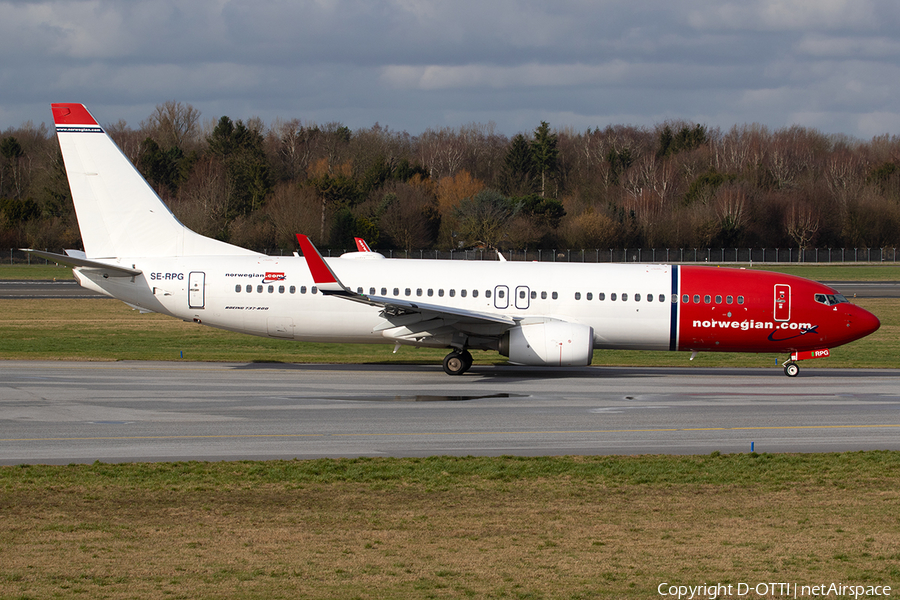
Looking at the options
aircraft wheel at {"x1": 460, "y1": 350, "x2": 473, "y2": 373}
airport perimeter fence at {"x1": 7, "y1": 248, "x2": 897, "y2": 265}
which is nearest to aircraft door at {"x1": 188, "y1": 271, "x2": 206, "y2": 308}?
aircraft wheel at {"x1": 460, "y1": 350, "x2": 473, "y2": 373}

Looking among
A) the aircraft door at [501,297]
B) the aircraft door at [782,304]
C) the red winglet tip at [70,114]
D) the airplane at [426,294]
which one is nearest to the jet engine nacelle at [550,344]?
the airplane at [426,294]

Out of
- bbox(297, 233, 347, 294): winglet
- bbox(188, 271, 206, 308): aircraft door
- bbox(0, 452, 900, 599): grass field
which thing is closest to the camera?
bbox(0, 452, 900, 599): grass field

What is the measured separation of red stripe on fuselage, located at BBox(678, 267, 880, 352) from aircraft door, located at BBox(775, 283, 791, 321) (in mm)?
76

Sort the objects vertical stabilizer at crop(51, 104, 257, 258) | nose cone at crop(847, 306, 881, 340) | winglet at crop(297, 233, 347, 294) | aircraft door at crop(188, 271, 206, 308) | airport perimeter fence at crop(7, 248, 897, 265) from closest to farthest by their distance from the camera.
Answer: winglet at crop(297, 233, 347, 294) < nose cone at crop(847, 306, 881, 340) < aircraft door at crop(188, 271, 206, 308) < vertical stabilizer at crop(51, 104, 257, 258) < airport perimeter fence at crop(7, 248, 897, 265)

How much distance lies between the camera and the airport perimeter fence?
304ft

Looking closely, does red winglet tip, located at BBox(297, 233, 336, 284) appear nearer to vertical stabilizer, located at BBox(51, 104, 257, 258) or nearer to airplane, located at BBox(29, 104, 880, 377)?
airplane, located at BBox(29, 104, 880, 377)

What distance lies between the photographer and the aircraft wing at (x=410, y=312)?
80.5 ft

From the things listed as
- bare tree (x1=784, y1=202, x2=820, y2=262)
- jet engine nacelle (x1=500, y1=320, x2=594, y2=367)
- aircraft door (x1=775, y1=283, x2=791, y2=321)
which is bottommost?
jet engine nacelle (x1=500, y1=320, x2=594, y2=367)

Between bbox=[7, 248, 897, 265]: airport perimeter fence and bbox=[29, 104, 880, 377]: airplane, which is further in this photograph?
bbox=[7, 248, 897, 265]: airport perimeter fence

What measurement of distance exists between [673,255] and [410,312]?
80154 millimetres

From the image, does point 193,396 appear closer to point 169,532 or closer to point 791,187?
point 169,532

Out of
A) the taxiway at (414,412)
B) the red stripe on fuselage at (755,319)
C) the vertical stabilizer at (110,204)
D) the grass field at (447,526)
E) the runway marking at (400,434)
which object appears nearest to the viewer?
the grass field at (447,526)

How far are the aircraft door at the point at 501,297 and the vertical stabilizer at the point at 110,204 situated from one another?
30.2ft

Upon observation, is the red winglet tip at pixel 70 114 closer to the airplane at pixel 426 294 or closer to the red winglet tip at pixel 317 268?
the airplane at pixel 426 294
